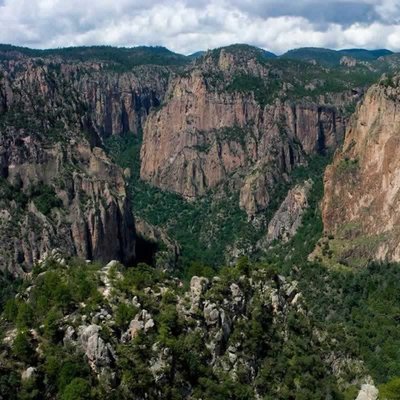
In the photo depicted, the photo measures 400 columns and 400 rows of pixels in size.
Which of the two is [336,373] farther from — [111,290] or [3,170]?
[3,170]

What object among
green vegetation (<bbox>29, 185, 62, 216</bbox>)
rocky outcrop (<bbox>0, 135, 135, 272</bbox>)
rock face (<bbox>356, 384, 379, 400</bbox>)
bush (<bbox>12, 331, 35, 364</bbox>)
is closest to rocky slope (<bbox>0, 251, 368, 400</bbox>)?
bush (<bbox>12, 331, 35, 364</bbox>)

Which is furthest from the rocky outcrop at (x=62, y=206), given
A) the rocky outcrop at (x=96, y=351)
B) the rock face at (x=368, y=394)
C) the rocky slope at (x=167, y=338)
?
the rock face at (x=368, y=394)

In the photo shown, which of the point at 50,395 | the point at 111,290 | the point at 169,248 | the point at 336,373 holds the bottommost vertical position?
the point at 169,248

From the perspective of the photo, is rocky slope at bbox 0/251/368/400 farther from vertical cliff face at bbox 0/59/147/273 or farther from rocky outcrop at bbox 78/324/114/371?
vertical cliff face at bbox 0/59/147/273

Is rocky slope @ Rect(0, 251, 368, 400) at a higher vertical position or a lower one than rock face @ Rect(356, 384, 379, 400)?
higher

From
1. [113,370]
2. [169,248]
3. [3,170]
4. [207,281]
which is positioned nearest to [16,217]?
[3,170]
